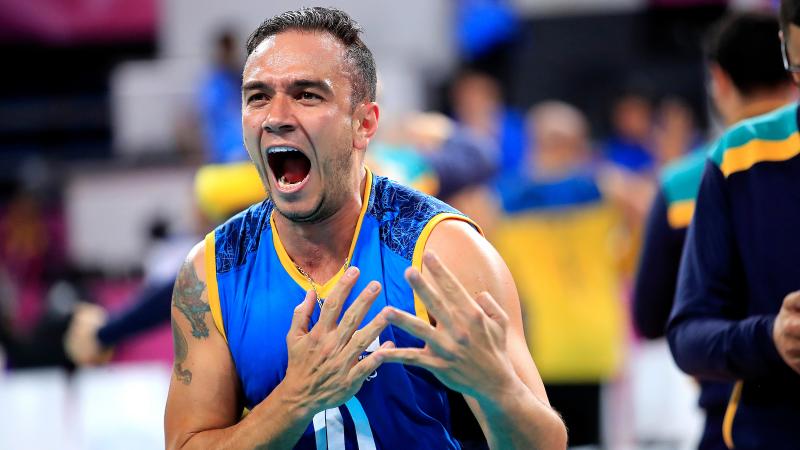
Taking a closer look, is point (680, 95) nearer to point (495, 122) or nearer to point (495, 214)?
point (495, 122)

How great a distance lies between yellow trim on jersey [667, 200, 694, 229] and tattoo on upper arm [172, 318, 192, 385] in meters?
1.63

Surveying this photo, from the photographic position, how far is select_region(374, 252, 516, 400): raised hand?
245 cm

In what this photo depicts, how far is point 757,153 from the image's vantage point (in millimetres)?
2936

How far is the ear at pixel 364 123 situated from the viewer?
291 cm

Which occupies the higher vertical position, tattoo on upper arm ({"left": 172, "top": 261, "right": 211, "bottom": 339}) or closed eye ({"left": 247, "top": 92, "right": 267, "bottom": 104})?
closed eye ({"left": 247, "top": 92, "right": 267, "bottom": 104})

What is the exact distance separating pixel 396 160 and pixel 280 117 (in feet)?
7.23

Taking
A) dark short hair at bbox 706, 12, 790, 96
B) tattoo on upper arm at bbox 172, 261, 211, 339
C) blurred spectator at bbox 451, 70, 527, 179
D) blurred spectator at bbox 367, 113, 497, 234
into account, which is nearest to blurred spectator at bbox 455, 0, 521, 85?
blurred spectator at bbox 451, 70, 527, 179

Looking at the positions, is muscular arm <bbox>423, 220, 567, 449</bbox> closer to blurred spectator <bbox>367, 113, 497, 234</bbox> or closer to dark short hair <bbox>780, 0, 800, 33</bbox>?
dark short hair <bbox>780, 0, 800, 33</bbox>

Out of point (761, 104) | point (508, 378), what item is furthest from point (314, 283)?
point (761, 104)

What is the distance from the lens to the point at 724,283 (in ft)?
9.70

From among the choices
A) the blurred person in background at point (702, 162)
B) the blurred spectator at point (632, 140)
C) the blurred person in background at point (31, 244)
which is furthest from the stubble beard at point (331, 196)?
the blurred person in background at point (31, 244)

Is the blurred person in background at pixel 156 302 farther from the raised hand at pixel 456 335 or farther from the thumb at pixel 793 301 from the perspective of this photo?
the thumb at pixel 793 301

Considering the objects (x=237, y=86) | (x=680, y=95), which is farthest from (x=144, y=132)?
(x=680, y=95)

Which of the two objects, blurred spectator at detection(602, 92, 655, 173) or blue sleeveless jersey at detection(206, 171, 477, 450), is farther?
blurred spectator at detection(602, 92, 655, 173)
